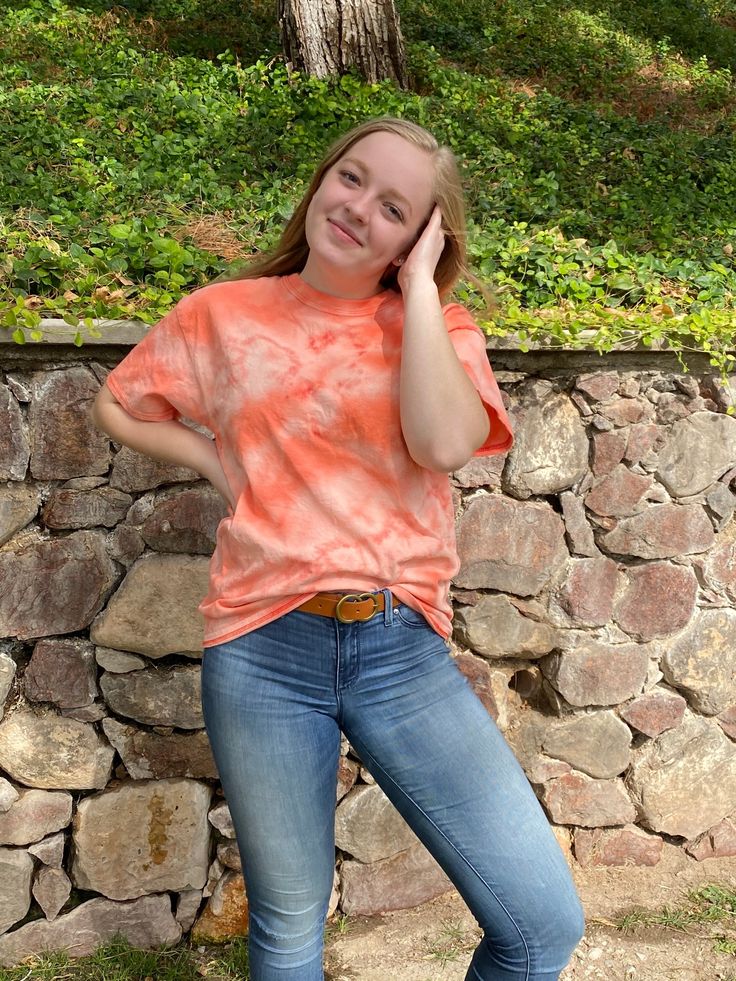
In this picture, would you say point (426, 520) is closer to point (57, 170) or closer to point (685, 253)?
point (685, 253)

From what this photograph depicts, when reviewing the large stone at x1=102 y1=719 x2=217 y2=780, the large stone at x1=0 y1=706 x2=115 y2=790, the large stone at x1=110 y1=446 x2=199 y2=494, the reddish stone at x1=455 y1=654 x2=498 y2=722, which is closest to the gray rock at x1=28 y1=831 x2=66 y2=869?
the large stone at x1=0 y1=706 x2=115 y2=790

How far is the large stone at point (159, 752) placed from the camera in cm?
268

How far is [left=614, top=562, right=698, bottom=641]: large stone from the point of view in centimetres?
295

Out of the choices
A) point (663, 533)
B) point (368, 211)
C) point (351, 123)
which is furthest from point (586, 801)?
point (351, 123)

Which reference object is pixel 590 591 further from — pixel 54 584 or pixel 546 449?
pixel 54 584

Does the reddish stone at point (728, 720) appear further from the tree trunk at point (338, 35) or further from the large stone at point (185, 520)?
the tree trunk at point (338, 35)

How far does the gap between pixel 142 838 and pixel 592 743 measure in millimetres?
1348

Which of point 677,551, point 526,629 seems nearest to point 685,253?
point 677,551

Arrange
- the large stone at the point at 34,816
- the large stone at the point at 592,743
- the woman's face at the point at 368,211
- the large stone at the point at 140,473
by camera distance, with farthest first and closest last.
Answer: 1. the large stone at the point at 592,743
2. the large stone at the point at 34,816
3. the large stone at the point at 140,473
4. the woman's face at the point at 368,211

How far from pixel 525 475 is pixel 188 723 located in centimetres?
115

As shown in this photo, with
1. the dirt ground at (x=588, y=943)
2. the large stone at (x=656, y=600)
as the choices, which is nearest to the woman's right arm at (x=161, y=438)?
the large stone at (x=656, y=600)

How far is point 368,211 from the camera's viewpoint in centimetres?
183

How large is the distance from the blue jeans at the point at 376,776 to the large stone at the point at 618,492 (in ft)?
3.86

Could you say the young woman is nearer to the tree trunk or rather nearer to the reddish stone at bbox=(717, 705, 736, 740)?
the reddish stone at bbox=(717, 705, 736, 740)
